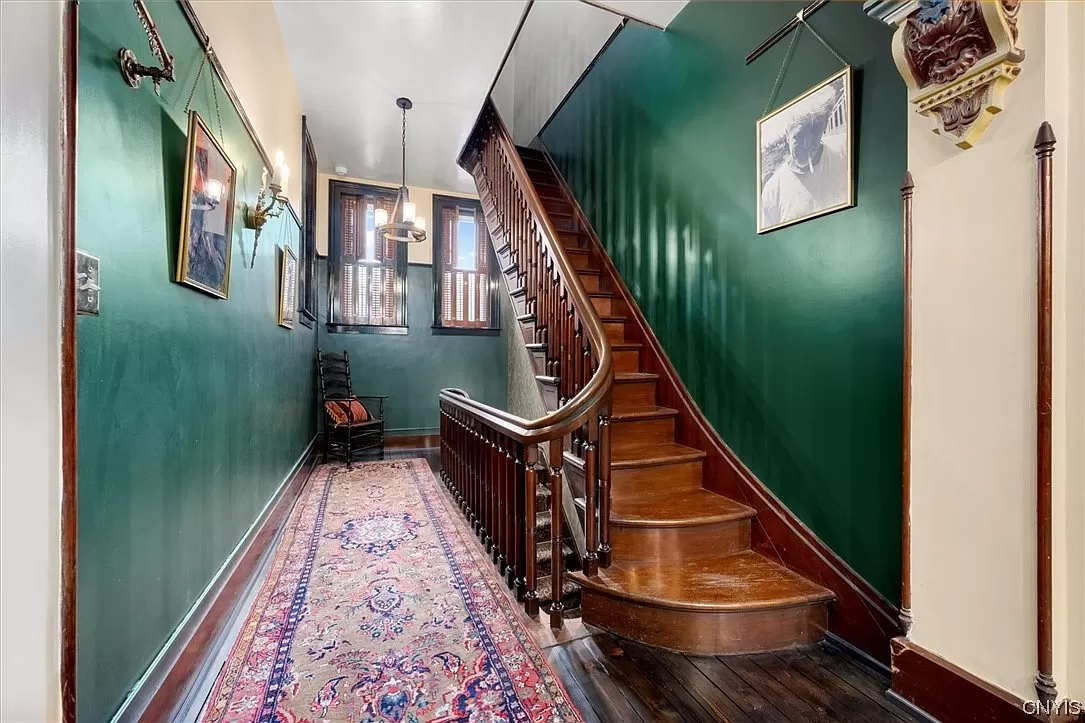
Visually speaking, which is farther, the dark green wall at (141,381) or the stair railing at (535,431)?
the stair railing at (535,431)

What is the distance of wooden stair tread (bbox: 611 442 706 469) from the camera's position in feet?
7.72

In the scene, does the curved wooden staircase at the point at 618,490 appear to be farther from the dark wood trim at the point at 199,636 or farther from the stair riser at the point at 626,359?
the dark wood trim at the point at 199,636

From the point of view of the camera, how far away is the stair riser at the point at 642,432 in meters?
2.62

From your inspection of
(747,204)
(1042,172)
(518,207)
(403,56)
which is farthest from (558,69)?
(1042,172)

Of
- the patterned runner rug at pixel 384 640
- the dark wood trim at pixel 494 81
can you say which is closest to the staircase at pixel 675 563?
the patterned runner rug at pixel 384 640

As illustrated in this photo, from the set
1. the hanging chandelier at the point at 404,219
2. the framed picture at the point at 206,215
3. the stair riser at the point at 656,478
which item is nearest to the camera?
the framed picture at the point at 206,215

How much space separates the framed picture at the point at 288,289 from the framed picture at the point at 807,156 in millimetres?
3220

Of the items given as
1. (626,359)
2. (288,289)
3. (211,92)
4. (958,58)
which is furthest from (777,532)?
(288,289)

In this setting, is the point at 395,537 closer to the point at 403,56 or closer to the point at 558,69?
the point at 403,56

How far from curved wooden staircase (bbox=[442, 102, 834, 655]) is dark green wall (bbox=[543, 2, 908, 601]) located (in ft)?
0.94

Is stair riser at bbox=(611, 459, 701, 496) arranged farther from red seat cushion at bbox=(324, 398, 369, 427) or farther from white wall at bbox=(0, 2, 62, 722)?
red seat cushion at bbox=(324, 398, 369, 427)

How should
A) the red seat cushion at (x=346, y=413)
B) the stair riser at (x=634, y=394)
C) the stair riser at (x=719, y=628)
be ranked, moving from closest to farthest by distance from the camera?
1. the stair riser at (x=719, y=628)
2. the stair riser at (x=634, y=394)
3. the red seat cushion at (x=346, y=413)

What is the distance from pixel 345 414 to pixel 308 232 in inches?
80.0

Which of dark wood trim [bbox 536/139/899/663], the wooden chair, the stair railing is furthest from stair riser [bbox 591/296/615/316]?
the wooden chair
